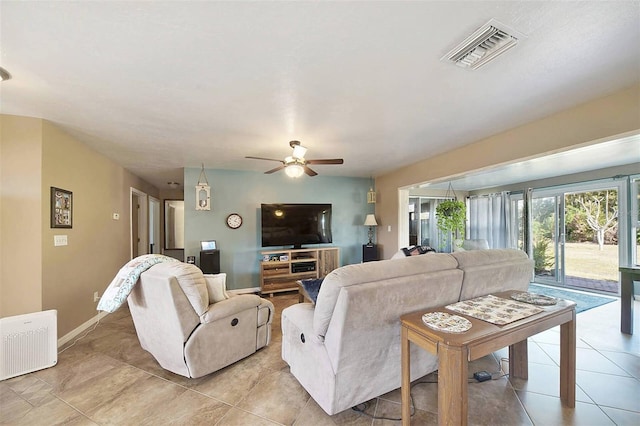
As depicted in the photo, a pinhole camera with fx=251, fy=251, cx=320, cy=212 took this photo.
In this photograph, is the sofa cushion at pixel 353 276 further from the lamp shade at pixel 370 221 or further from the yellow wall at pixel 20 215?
the lamp shade at pixel 370 221

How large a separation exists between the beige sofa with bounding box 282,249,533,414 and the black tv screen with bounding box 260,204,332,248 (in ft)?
9.75

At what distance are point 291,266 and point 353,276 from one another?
129 inches

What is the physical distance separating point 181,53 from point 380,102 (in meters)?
1.52

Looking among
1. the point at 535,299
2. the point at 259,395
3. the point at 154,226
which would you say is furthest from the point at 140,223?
the point at 535,299

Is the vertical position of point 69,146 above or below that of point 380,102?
below

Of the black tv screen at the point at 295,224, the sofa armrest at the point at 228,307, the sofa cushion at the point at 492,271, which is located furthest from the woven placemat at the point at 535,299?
the black tv screen at the point at 295,224

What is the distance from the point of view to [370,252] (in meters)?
5.36

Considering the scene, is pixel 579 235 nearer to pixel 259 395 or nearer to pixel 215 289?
pixel 259 395

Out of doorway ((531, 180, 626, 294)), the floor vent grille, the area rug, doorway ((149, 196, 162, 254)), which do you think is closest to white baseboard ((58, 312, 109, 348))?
the floor vent grille

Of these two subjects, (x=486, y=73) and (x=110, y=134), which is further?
(x=110, y=134)

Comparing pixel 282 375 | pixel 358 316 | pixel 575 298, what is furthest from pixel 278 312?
pixel 575 298

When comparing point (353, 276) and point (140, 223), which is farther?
point (140, 223)

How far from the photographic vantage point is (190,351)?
1970mm

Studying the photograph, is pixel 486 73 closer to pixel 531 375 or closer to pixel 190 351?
pixel 531 375
